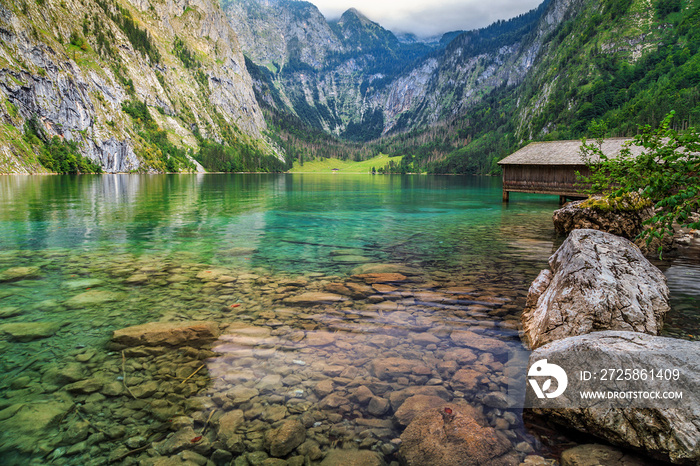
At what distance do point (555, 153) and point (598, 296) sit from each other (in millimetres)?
40467

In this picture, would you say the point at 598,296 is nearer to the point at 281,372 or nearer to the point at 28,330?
the point at 281,372

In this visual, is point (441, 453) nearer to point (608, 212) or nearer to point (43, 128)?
point (608, 212)

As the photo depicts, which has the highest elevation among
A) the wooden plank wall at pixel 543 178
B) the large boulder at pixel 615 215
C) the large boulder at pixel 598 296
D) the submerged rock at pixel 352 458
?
the wooden plank wall at pixel 543 178

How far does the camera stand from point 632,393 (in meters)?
4.50

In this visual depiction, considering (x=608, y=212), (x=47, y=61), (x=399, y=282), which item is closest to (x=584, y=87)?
(x=608, y=212)

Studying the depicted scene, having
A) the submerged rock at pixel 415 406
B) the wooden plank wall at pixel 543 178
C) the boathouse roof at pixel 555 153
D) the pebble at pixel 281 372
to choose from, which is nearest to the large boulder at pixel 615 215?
the pebble at pixel 281 372

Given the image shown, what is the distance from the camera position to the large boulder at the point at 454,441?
4469 millimetres

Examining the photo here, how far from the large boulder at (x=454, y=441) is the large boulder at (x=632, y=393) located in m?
1.03

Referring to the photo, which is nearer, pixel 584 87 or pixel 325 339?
pixel 325 339

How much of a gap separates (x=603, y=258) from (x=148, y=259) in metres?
16.4

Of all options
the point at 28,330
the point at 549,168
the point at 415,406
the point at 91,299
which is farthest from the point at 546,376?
the point at 549,168

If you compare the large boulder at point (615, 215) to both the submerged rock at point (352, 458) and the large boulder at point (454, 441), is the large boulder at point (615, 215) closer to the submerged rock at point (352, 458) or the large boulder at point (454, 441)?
the large boulder at point (454, 441)

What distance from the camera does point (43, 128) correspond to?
132500 mm

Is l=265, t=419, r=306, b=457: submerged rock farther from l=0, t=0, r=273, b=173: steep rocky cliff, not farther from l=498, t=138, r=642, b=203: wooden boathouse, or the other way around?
l=0, t=0, r=273, b=173: steep rocky cliff
